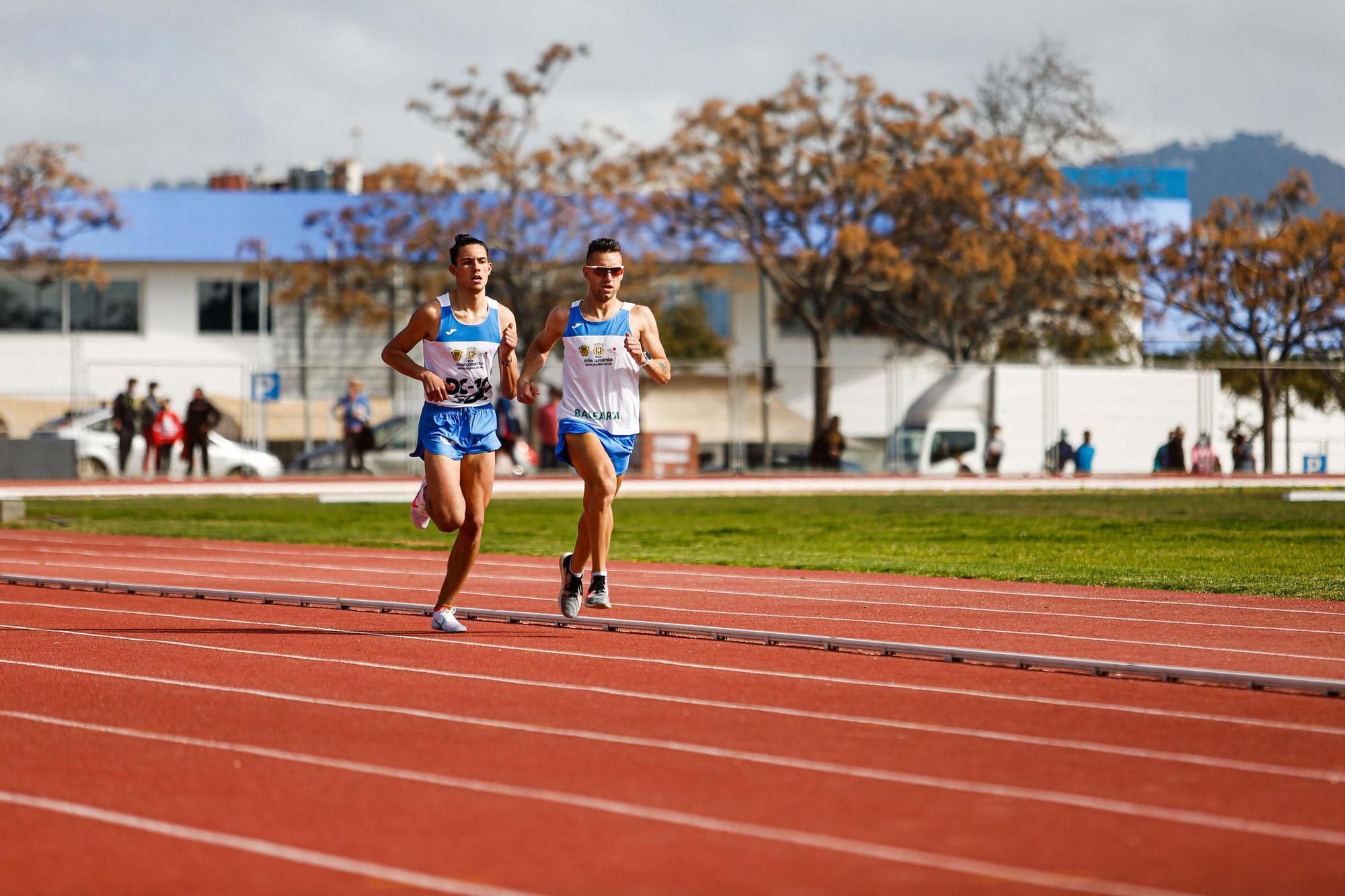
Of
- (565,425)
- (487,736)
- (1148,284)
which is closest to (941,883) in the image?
(487,736)

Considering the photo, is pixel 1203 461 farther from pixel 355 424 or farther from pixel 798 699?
pixel 798 699

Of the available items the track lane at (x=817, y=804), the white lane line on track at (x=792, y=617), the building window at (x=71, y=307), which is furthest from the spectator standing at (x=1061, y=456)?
the building window at (x=71, y=307)

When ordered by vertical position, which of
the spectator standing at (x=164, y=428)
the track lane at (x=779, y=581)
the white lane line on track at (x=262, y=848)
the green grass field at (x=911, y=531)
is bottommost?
the white lane line on track at (x=262, y=848)

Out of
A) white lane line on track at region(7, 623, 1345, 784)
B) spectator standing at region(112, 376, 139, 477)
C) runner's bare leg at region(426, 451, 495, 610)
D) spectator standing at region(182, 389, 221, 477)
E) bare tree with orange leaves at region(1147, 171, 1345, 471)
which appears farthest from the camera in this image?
bare tree with orange leaves at region(1147, 171, 1345, 471)

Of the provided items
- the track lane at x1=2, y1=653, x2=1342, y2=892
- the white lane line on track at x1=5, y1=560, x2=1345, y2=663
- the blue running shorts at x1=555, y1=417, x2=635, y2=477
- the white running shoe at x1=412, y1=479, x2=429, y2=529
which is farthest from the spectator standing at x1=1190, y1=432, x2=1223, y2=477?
the track lane at x1=2, y1=653, x2=1342, y2=892

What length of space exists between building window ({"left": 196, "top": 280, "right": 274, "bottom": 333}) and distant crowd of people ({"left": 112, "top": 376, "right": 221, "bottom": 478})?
2574 centimetres

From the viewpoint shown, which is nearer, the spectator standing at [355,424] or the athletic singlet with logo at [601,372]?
the athletic singlet with logo at [601,372]

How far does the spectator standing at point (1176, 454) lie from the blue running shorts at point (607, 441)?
2975 cm

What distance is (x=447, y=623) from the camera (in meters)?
9.61

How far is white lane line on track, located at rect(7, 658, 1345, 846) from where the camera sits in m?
4.90

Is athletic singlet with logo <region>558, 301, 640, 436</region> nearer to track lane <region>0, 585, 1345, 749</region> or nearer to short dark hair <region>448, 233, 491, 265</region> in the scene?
short dark hair <region>448, 233, 491, 265</region>

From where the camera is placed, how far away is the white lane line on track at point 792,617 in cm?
880

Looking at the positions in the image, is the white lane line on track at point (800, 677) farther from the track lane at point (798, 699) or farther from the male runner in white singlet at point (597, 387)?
the male runner in white singlet at point (597, 387)

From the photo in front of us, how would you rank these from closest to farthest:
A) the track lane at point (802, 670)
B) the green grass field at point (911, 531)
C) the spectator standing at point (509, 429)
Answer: the track lane at point (802, 670) → the green grass field at point (911, 531) → the spectator standing at point (509, 429)
